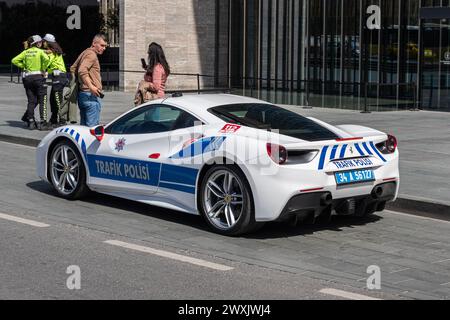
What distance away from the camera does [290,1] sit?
31.1 metres

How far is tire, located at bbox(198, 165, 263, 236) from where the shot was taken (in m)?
8.90

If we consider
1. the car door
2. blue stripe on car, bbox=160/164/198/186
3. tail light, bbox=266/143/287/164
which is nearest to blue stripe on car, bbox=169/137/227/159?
blue stripe on car, bbox=160/164/198/186

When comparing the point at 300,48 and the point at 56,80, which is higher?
the point at 300,48

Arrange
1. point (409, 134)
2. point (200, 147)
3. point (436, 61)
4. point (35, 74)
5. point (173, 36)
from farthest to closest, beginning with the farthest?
point (173, 36)
point (436, 61)
point (409, 134)
point (35, 74)
point (200, 147)

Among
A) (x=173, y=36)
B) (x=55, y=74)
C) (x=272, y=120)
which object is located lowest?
(x=272, y=120)

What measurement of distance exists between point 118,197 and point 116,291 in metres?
4.08

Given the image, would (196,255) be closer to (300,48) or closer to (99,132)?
(99,132)

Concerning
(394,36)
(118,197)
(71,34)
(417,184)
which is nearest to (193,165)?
(118,197)

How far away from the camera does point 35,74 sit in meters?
17.7

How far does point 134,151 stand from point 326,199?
2295 mm

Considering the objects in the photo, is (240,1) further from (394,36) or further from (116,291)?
(116,291)

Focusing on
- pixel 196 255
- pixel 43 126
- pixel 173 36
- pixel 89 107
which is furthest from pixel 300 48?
pixel 196 255

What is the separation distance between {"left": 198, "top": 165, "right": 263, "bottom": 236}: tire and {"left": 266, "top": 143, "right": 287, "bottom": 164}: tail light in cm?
37

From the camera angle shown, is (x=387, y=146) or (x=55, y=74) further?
(x=55, y=74)
